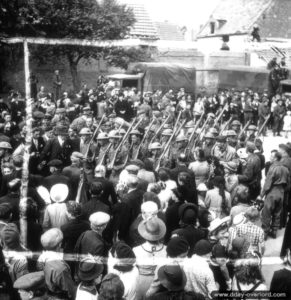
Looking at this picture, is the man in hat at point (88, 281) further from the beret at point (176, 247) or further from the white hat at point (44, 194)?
the white hat at point (44, 194)

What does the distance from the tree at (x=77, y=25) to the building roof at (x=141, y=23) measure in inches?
46.4

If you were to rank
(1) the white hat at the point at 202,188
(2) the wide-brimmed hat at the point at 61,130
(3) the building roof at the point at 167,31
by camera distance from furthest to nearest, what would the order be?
1. (3) the building roof at the point at 167,31
2. (2) the wide-brimmed hat at the point at 61,130
3. (1) the white hat at the point at 202,188

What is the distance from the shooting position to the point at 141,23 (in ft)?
101

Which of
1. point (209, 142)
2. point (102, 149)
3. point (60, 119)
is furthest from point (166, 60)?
point (102, 149)

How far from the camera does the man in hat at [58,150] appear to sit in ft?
28.4

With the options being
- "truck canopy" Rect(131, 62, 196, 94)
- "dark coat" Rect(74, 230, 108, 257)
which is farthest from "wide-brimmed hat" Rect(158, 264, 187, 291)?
"truck canopy" Rect(131, 62, 196, 94)

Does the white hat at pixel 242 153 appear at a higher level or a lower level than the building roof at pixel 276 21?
lower

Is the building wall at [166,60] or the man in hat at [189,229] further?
the building wall at [166,60]

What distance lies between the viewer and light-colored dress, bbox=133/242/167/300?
4434 mm

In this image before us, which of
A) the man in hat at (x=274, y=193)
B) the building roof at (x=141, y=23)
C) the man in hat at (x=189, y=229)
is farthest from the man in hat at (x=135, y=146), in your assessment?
the building roof at (x=141, y=23)

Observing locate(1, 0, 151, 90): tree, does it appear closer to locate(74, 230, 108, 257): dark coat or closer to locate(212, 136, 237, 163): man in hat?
locate(212, 136, 237, 163): man in hat

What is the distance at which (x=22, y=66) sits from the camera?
25.7 m

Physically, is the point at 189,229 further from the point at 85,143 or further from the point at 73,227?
the point at 85,143

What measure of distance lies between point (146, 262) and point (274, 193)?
4.27m
